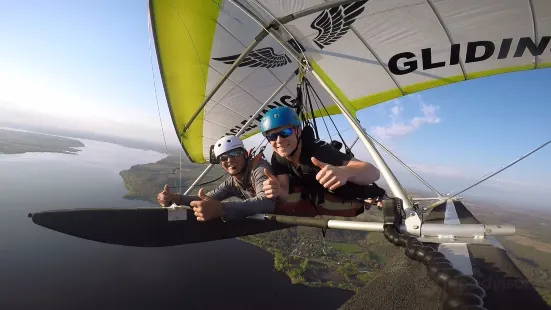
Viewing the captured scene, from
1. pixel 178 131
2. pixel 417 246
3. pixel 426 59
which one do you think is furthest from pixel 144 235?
pixel 426 59

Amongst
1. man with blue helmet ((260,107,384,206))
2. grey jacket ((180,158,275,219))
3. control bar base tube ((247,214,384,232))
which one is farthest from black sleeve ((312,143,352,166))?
grey jacket ((180,158,275,219))

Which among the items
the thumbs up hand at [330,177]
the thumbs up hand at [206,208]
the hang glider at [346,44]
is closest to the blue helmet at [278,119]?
the thumbs up hand at [206,208]

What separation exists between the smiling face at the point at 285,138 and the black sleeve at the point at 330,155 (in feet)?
0.85

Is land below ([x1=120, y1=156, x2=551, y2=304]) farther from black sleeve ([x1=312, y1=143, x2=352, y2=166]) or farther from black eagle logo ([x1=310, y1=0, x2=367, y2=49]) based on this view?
black sleeve ([x1=312, y1=143, x2=352, y2=166])

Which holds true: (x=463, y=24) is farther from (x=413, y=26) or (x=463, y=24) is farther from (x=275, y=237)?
(x=275, y=237)

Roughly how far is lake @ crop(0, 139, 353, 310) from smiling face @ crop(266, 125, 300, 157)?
2094 inches

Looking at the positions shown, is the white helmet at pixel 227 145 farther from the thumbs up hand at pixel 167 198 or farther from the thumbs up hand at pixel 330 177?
the thumbs up hand at pixel 330 177

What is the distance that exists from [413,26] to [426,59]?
0.83m

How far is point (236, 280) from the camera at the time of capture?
56.3 m

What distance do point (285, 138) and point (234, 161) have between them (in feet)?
2.75

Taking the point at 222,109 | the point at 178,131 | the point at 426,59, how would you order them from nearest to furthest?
the point at 426,59, the point at 178,131, the point at 222,109

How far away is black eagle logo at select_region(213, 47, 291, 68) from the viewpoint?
4457 mm

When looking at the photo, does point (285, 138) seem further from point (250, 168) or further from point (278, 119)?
point (250, 168)

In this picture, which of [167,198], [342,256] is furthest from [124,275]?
[167,198]
